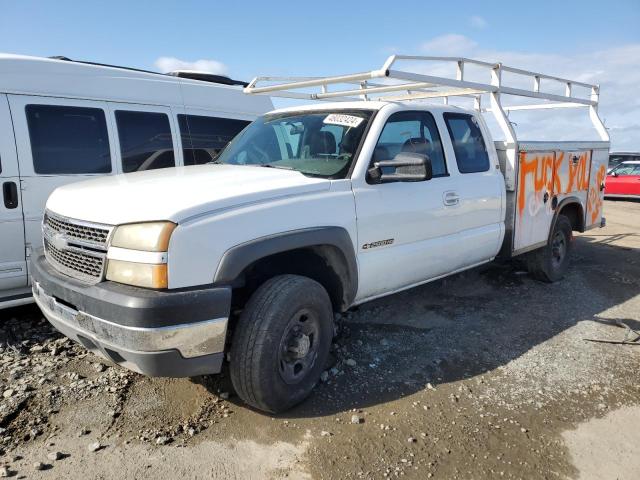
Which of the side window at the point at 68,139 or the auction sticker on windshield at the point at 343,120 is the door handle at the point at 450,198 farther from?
the side window at the point at 68,139

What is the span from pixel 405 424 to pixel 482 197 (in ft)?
7.56

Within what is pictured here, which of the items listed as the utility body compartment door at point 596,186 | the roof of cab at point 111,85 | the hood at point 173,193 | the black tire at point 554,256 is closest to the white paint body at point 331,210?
the hood at point 173,193

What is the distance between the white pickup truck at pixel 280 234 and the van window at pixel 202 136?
909 mm

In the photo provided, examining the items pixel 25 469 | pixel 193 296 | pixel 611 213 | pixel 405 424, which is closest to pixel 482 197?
pixel 405 424

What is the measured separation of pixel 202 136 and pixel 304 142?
2095 mm

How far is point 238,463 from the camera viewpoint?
2703 millimetres

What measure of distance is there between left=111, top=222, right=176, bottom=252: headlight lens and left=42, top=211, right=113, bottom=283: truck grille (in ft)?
0.34

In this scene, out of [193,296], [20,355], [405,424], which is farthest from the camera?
[20,355]

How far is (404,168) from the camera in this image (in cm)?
364

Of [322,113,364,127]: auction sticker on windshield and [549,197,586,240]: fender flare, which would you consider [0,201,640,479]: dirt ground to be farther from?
[322,113,364,127]: auction sticker on windshield

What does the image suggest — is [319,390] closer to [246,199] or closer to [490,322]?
[246,199]

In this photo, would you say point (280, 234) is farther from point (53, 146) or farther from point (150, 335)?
point (53, 146)

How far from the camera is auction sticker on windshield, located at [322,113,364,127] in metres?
3.76

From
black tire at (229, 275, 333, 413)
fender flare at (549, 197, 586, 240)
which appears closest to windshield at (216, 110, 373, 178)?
black tire at (229, 275, 333, 413)
